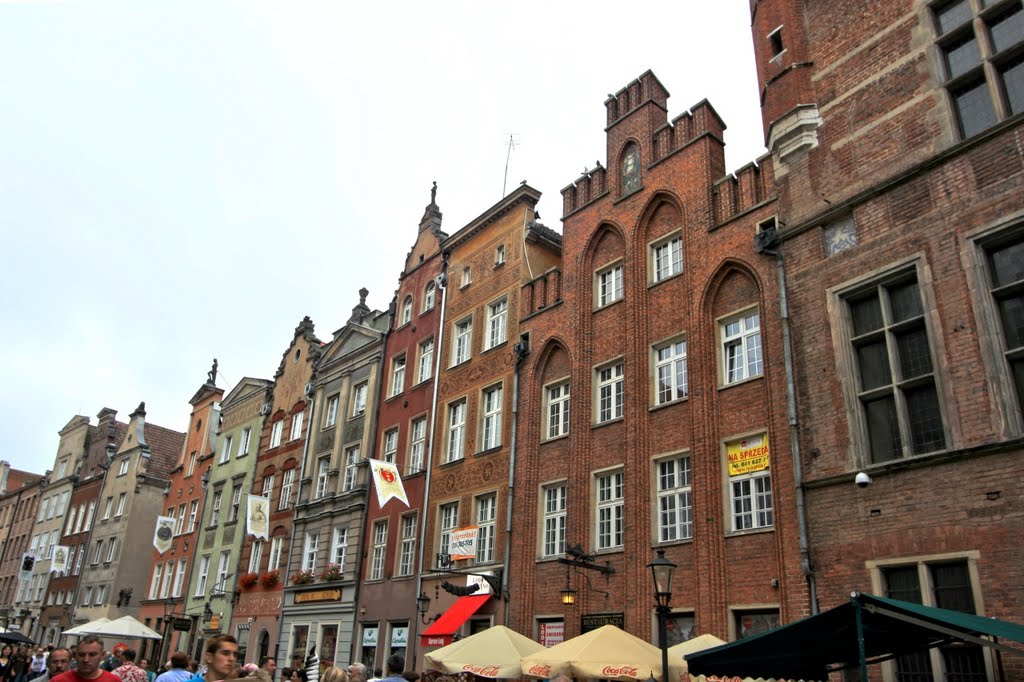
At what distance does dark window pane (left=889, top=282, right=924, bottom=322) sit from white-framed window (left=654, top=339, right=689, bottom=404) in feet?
16.0

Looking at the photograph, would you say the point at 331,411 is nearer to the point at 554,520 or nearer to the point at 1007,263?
the point at 554,520

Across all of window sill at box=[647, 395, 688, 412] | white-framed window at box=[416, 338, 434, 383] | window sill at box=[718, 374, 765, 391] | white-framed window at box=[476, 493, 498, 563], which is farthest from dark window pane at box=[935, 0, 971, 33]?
white-framed window at box=[416, 338, 434, 383]

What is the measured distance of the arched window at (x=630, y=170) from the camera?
67.7 feet

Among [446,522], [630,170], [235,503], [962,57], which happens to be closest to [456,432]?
[446,522]

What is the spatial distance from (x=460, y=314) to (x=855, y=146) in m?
14.5

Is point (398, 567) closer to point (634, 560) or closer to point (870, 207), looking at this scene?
point (634, 560)

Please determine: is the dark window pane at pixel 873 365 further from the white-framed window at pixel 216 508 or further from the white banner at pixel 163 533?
the white banner at pixel 163 533

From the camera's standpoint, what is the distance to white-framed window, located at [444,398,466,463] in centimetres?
2433

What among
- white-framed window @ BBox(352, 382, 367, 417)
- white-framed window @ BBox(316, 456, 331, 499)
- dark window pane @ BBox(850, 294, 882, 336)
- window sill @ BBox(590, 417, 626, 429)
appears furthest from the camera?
white-framed window @ BBox(316, 456, 331, 499)

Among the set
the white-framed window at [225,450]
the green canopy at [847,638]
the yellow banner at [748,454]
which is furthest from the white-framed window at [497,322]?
the white-framed window at [225,450]

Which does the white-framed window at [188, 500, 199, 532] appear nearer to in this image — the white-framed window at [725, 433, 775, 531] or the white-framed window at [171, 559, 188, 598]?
the white-framed window at [171, 559, 188, 598]

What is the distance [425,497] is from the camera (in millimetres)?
24656

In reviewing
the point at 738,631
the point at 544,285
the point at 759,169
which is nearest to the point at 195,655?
the point at 544,285

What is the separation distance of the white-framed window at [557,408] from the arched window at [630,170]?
17.2ft
